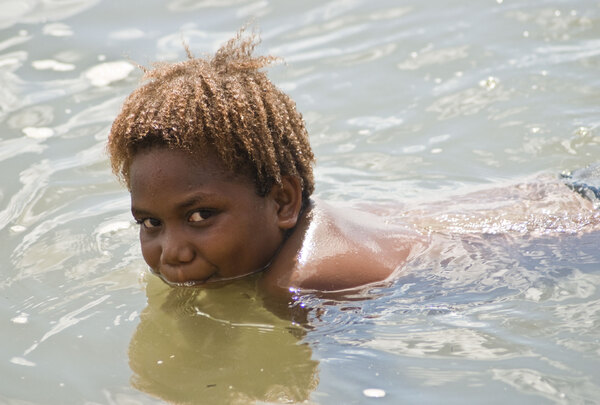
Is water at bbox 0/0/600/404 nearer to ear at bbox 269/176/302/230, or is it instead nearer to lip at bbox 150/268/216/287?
lip at bbox 150/268/216/287

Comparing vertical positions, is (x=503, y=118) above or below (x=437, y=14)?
below

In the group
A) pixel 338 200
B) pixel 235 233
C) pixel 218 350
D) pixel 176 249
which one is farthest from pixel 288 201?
pixel 338 200

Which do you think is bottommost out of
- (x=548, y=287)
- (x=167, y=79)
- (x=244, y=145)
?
(x=548, y=287)

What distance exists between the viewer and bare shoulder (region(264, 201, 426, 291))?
3.91 m

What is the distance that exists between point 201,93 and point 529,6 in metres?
4.25

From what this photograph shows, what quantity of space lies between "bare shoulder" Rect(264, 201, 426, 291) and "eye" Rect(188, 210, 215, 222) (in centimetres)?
35

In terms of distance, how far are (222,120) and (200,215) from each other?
1.30 ft

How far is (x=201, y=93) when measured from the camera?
3.92m

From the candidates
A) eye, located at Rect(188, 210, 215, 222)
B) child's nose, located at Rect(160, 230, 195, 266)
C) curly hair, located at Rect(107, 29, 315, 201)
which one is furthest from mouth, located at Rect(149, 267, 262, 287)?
curly hair, located at Rect(107, 29, 315, 201)

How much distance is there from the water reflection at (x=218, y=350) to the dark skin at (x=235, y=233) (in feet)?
0.55

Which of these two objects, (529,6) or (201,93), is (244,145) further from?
(529,6)

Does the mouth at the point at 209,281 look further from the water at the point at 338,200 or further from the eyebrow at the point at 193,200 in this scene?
the eyebrow at the point at 193,200

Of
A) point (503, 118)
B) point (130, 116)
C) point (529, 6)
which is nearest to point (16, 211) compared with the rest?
point (130, 116)

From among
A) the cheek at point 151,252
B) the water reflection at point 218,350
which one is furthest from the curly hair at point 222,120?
the water reflection at point 218,350
